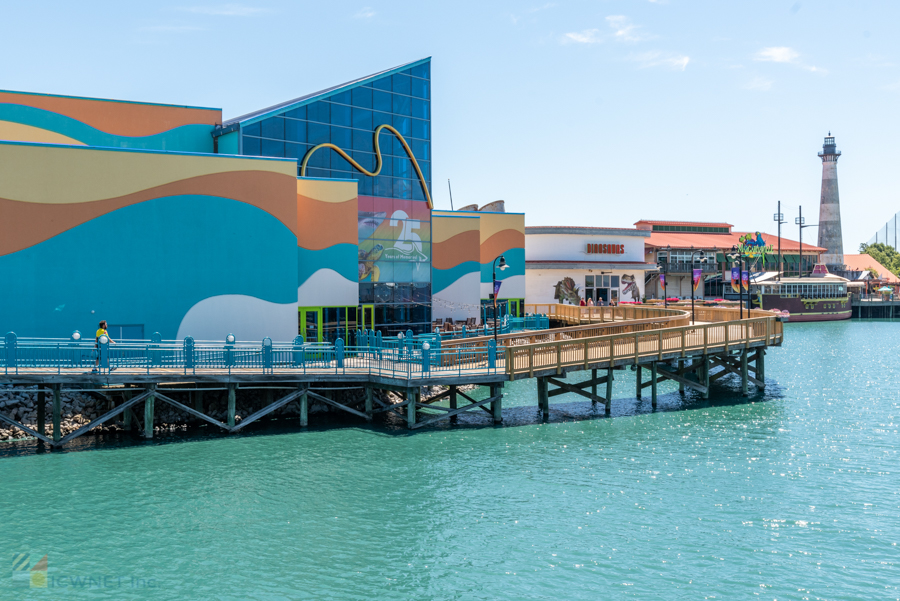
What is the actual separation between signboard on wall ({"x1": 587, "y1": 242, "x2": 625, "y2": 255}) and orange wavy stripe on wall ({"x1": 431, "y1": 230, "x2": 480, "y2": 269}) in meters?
28.3

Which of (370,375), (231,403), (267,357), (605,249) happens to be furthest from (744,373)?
(605,249)

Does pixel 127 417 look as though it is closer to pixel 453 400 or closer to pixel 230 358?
pixel 230 358

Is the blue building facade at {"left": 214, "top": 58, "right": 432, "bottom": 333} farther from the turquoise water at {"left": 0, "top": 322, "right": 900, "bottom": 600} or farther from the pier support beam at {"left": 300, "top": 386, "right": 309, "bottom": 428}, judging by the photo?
the turquoise water at {"left": 0, "top": 322, "right": 900, "bottom": 600}

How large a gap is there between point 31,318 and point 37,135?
12.1 m

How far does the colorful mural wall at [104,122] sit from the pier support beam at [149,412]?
14.5 meters

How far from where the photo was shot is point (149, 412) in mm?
26781

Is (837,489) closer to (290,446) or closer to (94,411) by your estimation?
(290,446)

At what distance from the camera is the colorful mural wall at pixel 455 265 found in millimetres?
48656

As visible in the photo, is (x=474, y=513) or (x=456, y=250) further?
(x=456, y=250)

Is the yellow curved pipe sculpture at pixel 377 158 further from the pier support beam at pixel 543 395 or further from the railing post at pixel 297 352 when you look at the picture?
the pier support beam at pixel 543 395

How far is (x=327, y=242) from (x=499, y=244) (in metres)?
23.2

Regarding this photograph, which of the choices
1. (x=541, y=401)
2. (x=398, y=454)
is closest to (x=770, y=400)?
(x=541, y=401)

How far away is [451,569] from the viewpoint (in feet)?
52.0

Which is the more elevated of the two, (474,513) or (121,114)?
(121,114)
